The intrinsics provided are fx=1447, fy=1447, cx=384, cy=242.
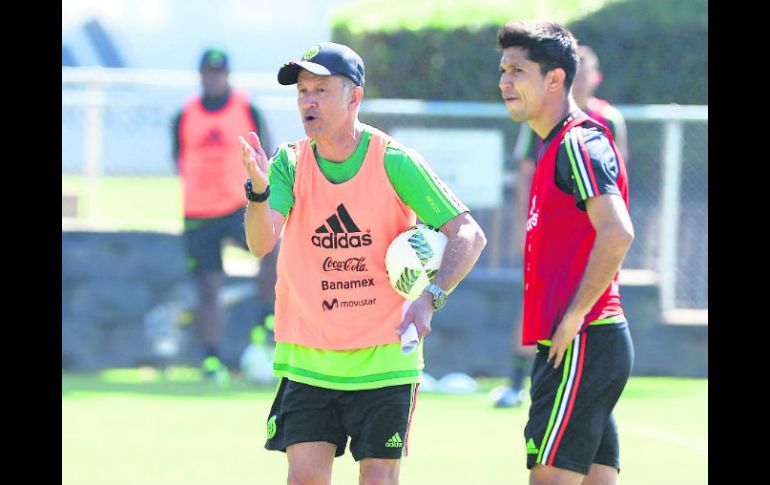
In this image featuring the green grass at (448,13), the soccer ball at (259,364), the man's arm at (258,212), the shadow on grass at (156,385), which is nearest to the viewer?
the man's arm at (258,212)

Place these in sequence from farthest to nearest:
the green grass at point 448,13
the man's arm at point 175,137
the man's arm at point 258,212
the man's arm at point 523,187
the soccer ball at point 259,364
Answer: the green grass at point 448,13
the man's arm at point 175,137
the soccer ball at point 259,364
the man's arm at point 523,187
the man's arm at point 258,212

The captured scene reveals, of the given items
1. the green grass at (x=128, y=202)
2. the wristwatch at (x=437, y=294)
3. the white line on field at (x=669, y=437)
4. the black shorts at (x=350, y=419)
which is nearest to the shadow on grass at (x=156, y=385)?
the green grass at (x=128, y=202)

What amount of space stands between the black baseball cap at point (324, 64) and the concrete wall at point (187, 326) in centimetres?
690

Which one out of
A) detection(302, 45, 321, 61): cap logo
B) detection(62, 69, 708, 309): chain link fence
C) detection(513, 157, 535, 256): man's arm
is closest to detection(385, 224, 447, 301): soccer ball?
detection(302, 45, 321, 61): cap logo

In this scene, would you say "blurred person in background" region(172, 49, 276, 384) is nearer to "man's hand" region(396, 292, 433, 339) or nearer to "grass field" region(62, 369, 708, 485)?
"grass field" region(62, 369, 708, 485)

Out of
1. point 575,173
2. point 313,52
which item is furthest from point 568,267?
point 313,52

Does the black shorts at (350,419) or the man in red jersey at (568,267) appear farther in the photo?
the black shorts at (350,419)

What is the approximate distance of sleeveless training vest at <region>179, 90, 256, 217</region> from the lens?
12562 millimetres

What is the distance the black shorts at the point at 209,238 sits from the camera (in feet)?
40.4

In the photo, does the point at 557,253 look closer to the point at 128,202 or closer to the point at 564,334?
the point at 564,334

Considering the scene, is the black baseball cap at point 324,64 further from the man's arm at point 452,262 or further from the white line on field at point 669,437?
the white line on field at point 669,437

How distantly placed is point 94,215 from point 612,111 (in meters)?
5.15
